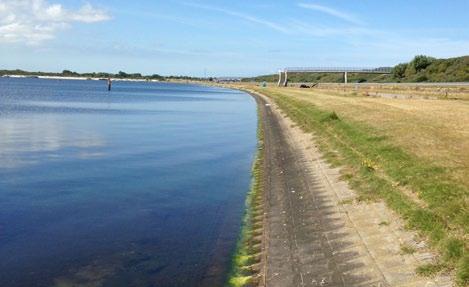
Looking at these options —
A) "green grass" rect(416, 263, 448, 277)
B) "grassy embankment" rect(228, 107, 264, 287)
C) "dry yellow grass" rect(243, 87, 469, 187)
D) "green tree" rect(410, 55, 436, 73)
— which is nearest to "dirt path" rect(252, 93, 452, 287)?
"green grass" rect(416, 263, 448, 277)

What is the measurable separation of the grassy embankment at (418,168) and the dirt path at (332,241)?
18.6 inches

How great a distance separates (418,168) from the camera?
773 inches

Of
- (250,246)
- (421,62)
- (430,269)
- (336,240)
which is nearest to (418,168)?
(336,240)

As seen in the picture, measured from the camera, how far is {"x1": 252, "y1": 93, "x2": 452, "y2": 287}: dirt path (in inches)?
476

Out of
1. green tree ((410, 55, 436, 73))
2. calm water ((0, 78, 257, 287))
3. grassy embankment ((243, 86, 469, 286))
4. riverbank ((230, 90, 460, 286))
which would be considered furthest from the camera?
green tree ((410, 55, 436, 73))

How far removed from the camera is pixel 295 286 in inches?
478

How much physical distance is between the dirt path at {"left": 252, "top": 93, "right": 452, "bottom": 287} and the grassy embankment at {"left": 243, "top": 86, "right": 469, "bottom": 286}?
47 centimetres

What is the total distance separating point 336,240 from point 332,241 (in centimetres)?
12

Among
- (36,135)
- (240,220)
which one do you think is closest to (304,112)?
(36,135)

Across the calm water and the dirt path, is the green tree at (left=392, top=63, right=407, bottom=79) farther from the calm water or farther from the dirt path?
the dirt path

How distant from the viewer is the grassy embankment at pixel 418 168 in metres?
12.8

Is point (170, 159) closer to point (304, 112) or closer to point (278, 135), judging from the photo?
point (278, 135)

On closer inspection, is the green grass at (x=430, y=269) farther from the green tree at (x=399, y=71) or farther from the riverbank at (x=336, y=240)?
the green tree at (x=399, y=71)

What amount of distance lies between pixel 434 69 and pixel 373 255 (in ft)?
531
